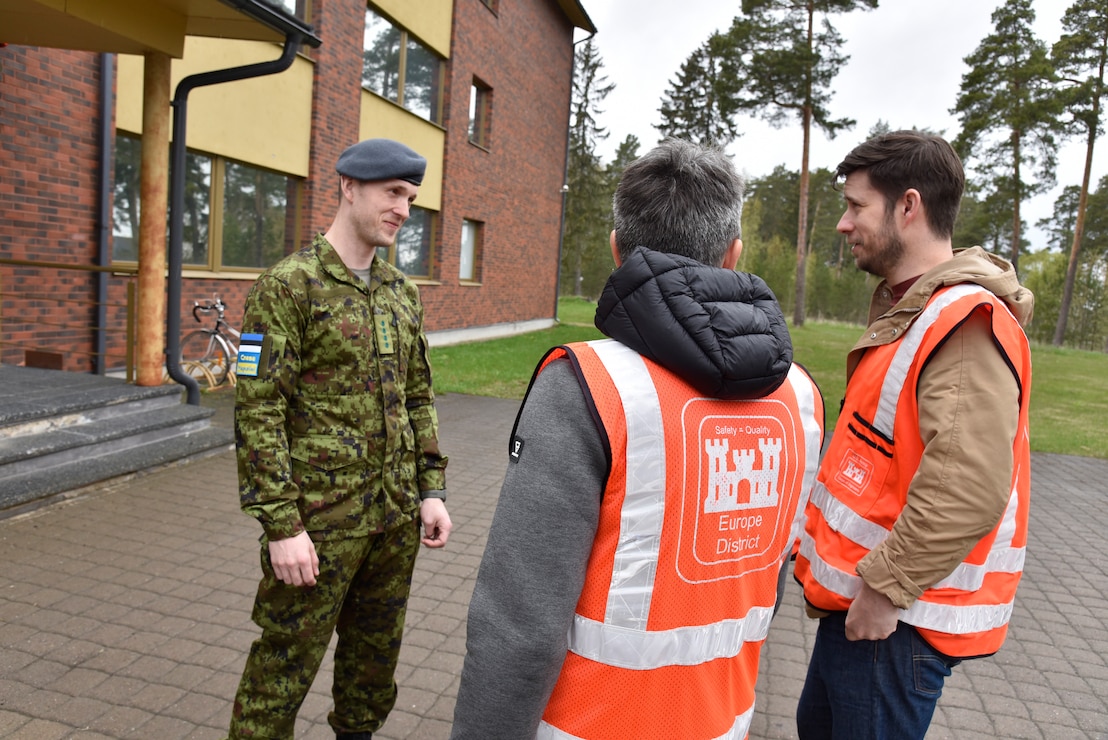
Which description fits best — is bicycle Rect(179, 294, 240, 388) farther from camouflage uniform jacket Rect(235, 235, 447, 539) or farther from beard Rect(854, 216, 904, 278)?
beard Rect(854, 216, 904, 278)

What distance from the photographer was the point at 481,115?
19.0 metres

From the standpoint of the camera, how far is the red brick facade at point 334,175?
7359 millimetres

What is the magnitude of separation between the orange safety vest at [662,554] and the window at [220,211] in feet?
29.7

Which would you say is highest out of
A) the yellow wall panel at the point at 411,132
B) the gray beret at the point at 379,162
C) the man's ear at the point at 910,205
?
the yellow wall panel at the point at 411,132

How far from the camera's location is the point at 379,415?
7.90 ft

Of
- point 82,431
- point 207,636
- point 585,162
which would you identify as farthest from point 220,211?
point 585,162

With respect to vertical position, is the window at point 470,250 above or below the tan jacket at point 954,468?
above

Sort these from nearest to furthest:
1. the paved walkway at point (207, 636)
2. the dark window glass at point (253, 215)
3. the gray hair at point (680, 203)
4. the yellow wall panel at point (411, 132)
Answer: the gray hair at point (680, 203)
the paved walkway at point (207, 636)
the dark window glass at point (253, 215)
the yellow wall panel at point (411, 132)

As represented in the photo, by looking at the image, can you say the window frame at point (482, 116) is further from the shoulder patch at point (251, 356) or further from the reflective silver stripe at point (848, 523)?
the reflective silver stripe at point (848, 523)

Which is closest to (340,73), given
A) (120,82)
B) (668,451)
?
(120,82)

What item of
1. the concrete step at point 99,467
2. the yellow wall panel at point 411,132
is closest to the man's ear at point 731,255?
the concrete step at point 99,467

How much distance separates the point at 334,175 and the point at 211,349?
4042 millimetres

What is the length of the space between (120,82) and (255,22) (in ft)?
9.79

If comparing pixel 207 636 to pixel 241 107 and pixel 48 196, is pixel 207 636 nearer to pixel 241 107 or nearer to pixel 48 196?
pixel 48 196
